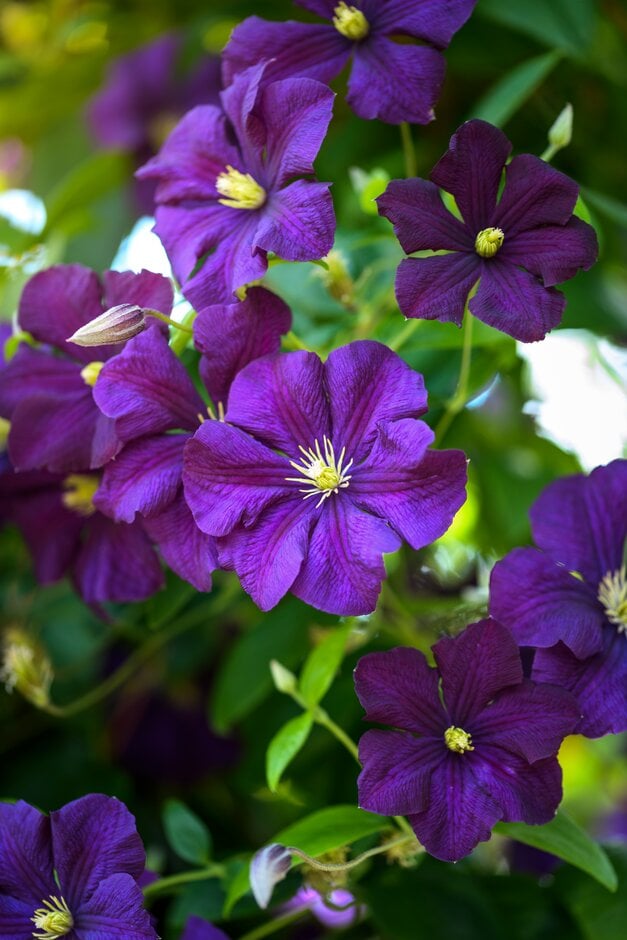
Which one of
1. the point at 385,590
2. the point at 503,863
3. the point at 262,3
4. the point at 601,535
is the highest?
the point at 262,3

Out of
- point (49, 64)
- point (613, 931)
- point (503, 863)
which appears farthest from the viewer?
point (49, 64)

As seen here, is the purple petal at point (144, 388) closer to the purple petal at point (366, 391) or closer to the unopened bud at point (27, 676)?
the purple petal at point (366, 391)

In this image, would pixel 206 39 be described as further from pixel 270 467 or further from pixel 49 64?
A: pixel 270 467

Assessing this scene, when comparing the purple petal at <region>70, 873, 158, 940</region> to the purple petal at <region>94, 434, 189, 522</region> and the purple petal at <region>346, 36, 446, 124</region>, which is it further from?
the purple petal at <region>346, 36, 446, 124</region>

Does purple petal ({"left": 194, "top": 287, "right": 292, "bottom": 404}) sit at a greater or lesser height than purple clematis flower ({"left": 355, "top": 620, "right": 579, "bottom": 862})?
greater

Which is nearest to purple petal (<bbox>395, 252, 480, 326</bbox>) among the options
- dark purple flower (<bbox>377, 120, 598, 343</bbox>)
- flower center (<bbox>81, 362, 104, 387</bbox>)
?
dark purple flower (<bbox>377, 120, 598, 343</bbox>)

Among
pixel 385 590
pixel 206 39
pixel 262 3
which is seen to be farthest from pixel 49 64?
pixel 385 590
